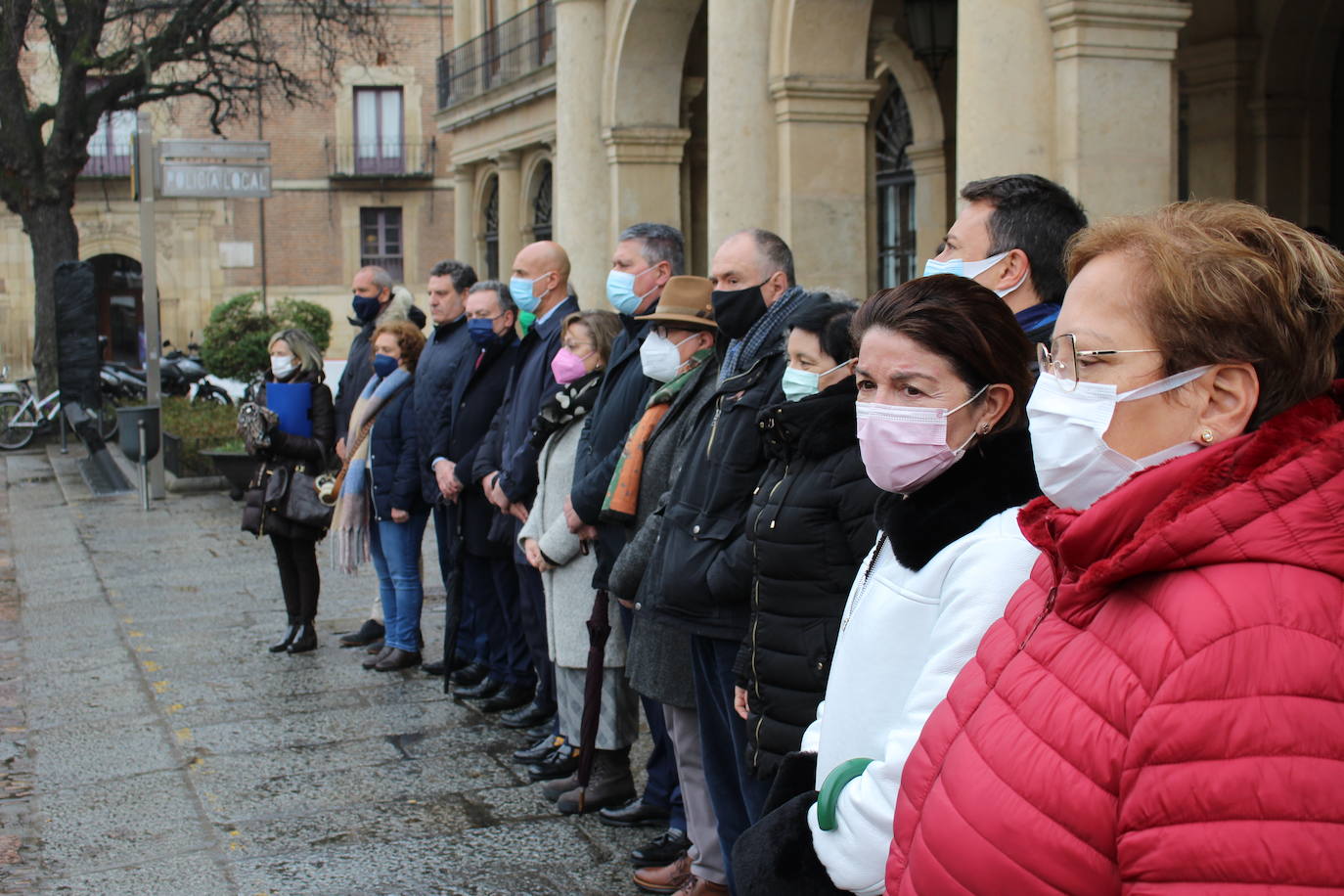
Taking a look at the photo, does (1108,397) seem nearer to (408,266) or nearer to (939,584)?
(939,584)

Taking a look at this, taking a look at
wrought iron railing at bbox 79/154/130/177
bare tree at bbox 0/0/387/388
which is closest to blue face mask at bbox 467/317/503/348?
bare tree at bbox 0/0/387/388

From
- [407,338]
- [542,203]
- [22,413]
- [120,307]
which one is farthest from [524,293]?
[120,307]

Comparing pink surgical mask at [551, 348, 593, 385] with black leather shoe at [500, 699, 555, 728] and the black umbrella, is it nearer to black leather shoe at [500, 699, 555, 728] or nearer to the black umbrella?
the black umbrella

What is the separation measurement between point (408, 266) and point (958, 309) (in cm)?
4186

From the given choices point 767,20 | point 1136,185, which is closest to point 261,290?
point 767,20

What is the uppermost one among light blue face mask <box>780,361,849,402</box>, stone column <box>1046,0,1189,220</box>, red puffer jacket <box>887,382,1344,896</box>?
stone column <box>1046,0,1189,220</box>

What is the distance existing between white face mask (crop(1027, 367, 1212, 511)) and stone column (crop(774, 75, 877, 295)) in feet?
30.2

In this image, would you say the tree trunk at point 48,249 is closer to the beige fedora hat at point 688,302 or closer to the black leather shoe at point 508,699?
the black leather shoe at point 508,699

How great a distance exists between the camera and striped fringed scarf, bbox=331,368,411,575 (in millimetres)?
7711

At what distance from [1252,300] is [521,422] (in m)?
4.91

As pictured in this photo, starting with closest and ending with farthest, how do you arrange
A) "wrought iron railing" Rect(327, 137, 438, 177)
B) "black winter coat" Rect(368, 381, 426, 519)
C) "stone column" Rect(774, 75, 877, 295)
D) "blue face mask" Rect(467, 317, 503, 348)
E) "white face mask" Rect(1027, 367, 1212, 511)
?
1. "white face mask" Rect(1027, 367, 1212, 511)
2. "blue face mask" Rect(467, 317, 503, 348)
3. "black winter coat" Rect(368, 381, 426, 519)
4. "stone column" Rect(774, 75, 877, 295)
5. "wrought iron railing" Rect(327, 137, 438, 177)

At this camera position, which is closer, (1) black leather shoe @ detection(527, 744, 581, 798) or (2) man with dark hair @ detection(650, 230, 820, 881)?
(2) man with dark hair @ detection(650, 230, 820, 881)

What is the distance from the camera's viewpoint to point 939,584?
8.18 feet

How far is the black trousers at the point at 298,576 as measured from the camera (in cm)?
792
